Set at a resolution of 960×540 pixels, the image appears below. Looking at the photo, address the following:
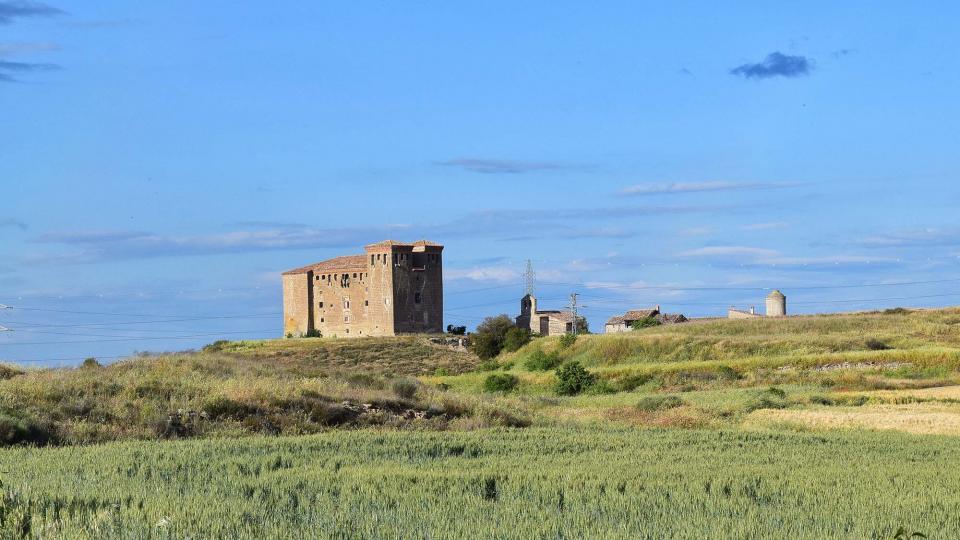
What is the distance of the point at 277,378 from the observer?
32.2 meters

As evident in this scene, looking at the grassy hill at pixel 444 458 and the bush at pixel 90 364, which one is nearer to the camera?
the grassy hill at pixel 444 458

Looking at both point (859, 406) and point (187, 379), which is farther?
point (859, 406)

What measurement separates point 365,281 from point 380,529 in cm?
9347

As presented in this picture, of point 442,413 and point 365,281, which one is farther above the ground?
point 365,281

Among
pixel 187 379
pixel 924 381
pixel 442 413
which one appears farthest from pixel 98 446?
pixel 924 381

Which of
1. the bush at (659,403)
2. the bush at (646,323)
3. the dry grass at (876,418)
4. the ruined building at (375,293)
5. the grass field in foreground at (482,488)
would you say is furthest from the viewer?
the ruined building at (375,293)

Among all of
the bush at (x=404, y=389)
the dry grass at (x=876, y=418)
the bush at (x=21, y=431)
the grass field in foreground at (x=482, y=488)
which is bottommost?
the dry grass at (x=876, y=418)

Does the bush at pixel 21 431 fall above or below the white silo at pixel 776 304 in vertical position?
below

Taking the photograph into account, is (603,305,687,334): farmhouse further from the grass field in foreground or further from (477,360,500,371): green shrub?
the grass field in foreground

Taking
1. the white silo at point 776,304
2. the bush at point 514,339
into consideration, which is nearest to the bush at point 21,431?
the bush at point 514,339

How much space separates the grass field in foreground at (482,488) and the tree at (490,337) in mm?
57114

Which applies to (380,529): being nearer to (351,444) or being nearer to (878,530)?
(878,530)

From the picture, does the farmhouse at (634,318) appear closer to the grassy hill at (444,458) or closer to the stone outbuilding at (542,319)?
the stone outbuilding at (542,319)

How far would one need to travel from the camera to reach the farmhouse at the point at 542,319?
102875mm
